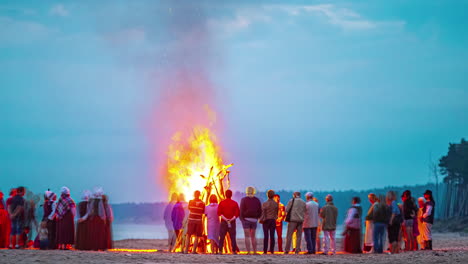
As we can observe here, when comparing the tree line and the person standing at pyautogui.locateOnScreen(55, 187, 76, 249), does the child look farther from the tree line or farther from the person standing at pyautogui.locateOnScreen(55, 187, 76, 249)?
the tree line

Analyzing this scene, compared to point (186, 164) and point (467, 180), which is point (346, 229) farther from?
point (467, 180)

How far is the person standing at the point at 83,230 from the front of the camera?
22297mm

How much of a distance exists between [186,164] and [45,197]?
5043 mm

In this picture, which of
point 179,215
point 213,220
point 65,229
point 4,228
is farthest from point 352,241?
point 4,228

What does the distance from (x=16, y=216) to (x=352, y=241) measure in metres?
10.1

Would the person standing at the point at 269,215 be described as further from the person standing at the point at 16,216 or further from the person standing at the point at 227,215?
the person standing at the point at 16,216

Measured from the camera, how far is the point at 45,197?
22359 millimetres

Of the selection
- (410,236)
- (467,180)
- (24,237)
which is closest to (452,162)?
(467,180)

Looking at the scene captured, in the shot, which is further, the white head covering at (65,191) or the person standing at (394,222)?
the person standing at (394,222)

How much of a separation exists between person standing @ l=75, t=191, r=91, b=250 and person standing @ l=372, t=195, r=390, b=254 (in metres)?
8.45

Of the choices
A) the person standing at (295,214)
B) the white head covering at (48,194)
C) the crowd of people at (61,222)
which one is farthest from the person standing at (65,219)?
the person standing at (295,214)

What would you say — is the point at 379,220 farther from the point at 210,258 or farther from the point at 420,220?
the point at 210,258

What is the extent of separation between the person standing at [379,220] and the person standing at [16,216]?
411 inches

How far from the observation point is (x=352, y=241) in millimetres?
23469
